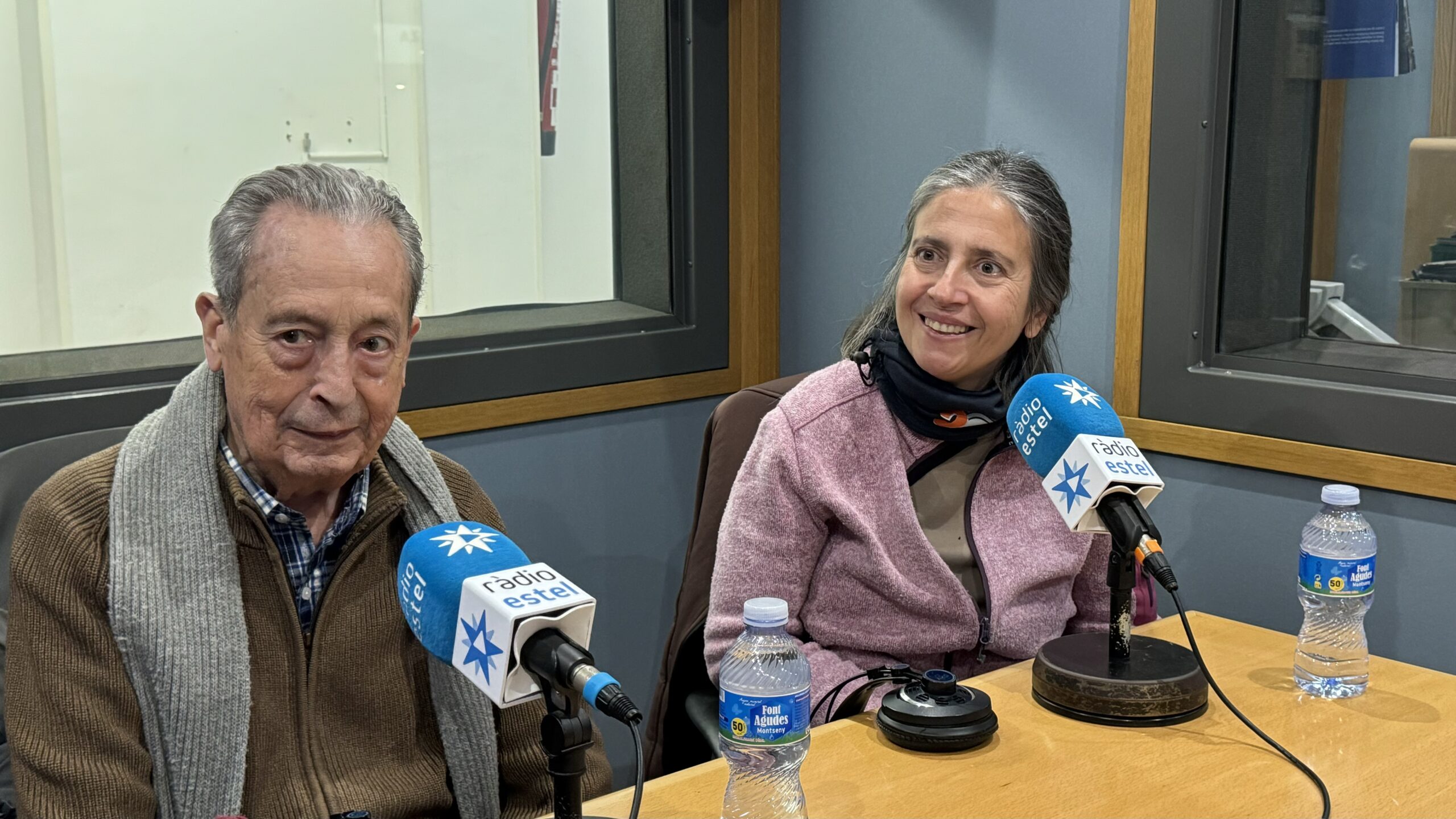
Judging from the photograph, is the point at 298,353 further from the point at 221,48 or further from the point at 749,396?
the point at 221,48

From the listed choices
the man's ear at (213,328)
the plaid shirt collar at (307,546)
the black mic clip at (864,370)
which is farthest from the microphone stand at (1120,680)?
the man's ear at (213,328)

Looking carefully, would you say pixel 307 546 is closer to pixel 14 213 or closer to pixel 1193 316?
pixel 14 213

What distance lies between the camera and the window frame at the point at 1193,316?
214 centimetres

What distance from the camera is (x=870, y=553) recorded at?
186cm

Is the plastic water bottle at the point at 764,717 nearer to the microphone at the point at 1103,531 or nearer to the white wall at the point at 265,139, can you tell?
the microphone at the point at 1103,531

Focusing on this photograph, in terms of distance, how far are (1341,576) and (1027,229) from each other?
0.65m

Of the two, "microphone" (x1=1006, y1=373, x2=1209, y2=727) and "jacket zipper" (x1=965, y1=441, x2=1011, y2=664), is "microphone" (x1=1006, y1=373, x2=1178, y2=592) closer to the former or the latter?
"microphone" (x1=1006, y1=373, x2=1209, y2=727)

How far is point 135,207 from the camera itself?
2.28 meters

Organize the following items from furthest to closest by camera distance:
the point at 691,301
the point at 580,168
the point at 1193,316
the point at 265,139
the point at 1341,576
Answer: the point at 691,301 < the point at 580,168 < the point at 265,139 < the point at 1193,316 < the point at 1341,576

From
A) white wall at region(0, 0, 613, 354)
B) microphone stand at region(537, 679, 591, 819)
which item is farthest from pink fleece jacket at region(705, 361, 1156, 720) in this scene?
white wall at region(0, 0, 613, 354)

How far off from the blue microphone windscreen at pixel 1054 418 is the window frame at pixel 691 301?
1.26 meters

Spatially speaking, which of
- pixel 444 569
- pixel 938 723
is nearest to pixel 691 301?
pixel 938 723

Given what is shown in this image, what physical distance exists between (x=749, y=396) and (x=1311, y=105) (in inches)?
42.6

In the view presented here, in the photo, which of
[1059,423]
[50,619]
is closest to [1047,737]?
[1059,423]
